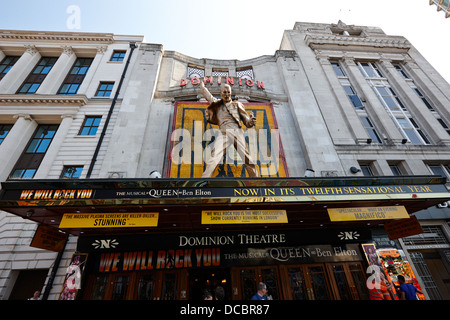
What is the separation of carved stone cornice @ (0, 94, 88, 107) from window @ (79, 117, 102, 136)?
1442 mm

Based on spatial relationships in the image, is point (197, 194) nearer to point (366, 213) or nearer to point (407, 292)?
point (366, 213)

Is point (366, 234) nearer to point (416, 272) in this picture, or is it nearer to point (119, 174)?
point (416, 272)

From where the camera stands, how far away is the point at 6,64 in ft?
58.5

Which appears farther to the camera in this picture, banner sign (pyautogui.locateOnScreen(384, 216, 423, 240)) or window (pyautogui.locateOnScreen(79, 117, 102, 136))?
window (pyautogui.locateOnScreen(79, 117, 102, 136))

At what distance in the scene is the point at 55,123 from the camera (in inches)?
573

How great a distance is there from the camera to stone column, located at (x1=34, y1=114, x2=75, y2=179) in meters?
11.6

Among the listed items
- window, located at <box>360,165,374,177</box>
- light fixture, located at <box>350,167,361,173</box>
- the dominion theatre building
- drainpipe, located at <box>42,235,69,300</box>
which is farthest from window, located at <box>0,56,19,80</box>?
window, located at <box>360,165,374,177</box>

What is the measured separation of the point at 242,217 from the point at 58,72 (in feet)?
63.6

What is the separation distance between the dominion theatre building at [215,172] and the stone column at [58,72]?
117 millimetres

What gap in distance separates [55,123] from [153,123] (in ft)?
23.7

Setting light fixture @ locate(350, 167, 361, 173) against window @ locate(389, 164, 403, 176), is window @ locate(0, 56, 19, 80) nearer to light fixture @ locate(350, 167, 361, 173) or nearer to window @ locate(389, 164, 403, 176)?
light fixture @ locate(350, 167, 361, 173)

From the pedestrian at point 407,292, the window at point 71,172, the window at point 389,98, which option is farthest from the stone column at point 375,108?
the window at point 71,172

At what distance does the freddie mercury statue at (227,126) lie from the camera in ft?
32.5

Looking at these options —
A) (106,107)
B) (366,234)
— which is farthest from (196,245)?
(106,107)
